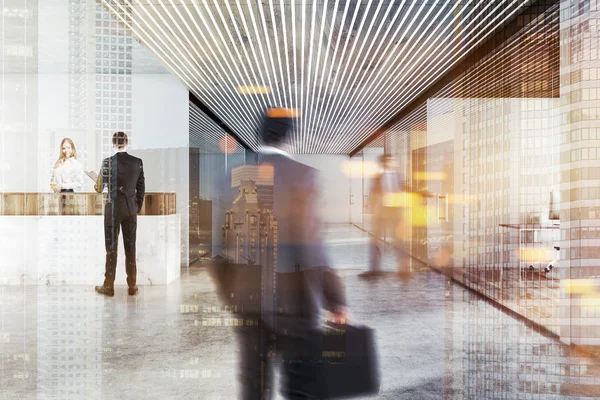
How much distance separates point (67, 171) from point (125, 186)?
3.73 ft

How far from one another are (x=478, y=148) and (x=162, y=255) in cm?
324

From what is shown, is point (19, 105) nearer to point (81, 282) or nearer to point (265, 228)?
point (81, 282)

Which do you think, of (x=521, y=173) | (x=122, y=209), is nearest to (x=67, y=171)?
(x=122, y=209)

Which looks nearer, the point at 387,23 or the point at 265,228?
the point at 387,23

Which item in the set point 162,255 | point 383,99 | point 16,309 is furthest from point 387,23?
point 16,309

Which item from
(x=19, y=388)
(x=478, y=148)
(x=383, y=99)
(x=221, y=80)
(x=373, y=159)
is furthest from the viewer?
(x=373, y=159)

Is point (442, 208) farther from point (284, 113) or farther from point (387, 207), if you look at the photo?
point (284, 113)

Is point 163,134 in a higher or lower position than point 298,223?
higher

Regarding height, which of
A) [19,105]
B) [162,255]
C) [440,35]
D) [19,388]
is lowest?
[19,388]

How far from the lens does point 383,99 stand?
5.35 m

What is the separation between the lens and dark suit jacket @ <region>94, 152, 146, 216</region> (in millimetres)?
4070

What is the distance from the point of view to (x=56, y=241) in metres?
4.22

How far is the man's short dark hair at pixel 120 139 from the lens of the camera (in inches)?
195

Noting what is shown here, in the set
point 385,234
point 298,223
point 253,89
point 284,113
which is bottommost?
point 385,234
